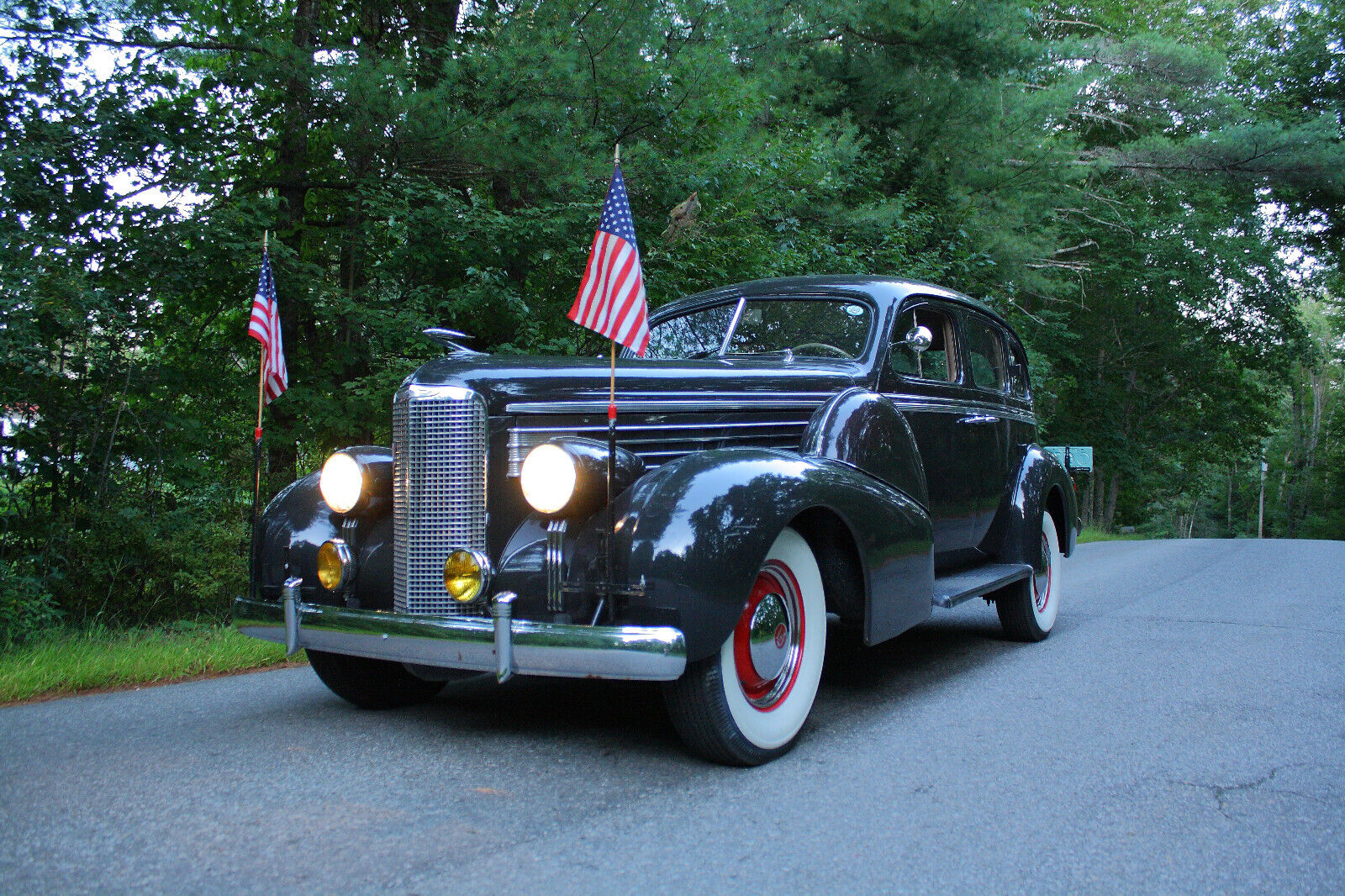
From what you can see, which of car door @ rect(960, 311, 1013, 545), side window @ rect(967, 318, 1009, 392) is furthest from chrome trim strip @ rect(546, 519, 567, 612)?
side window @ rect(967, 318, 1009, 392)

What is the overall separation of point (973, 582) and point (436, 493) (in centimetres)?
269

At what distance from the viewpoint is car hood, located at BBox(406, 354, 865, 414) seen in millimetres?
3395

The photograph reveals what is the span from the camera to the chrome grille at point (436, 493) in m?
3.28

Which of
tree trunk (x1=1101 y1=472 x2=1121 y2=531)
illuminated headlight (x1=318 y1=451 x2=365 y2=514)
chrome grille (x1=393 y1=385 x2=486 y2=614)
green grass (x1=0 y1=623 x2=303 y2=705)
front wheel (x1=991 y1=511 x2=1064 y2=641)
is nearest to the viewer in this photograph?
chrome grille (x1=393 y1=385 x2=486 y2=614)

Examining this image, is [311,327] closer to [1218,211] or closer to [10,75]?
[10,75]

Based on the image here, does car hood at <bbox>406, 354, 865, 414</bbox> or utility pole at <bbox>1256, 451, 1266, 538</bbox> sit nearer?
car hood at <bbox>406, 354, 865, 414</bbox>

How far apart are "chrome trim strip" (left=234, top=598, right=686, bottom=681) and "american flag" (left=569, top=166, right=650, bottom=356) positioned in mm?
1175

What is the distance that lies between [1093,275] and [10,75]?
20.6 m

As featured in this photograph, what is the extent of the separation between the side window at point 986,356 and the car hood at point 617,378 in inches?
58.0

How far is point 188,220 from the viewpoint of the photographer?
7703 mm


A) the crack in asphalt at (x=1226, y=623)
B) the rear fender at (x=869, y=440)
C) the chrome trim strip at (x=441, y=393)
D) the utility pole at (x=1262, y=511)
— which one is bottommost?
the utility pole at (x=1262, y=511)

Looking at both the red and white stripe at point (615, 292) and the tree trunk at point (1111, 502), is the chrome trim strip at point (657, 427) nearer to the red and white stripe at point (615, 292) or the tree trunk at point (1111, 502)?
the red and white stripe at point (615, 292)

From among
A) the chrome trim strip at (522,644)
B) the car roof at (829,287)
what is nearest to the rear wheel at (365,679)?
the chrome trim strip at (522,644)

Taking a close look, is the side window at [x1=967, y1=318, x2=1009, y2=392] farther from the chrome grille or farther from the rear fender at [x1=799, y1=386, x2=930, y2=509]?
the chrome grille
